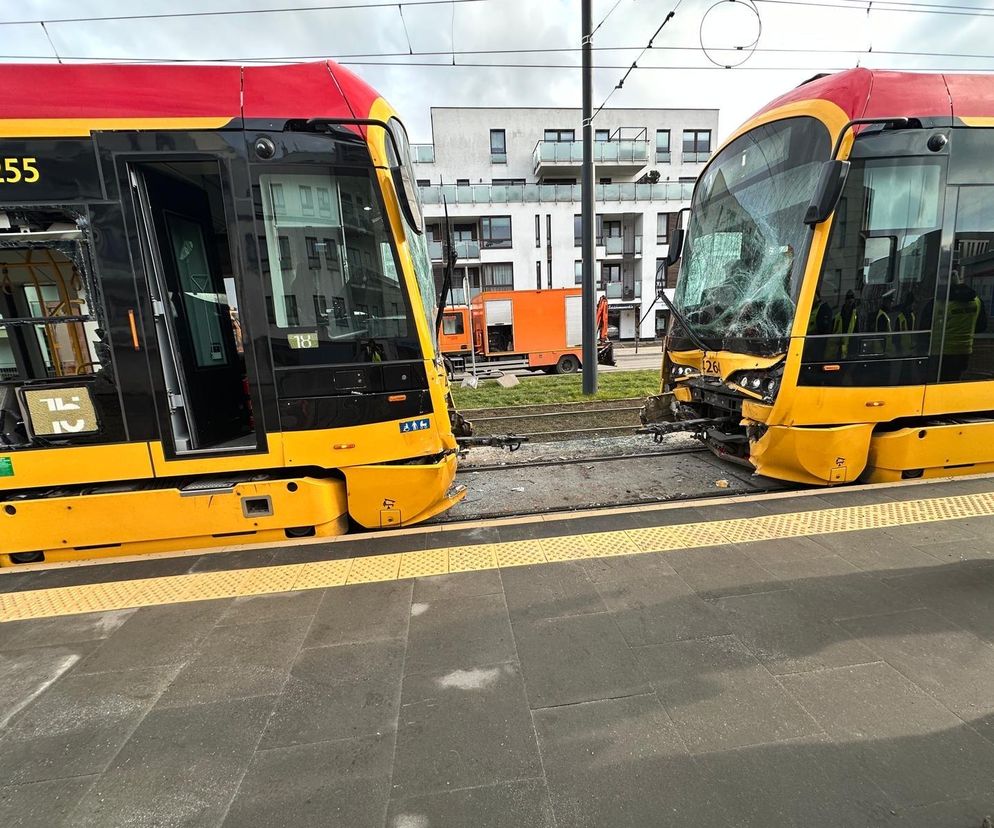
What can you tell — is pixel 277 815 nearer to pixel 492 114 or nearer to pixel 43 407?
pixel 43 407

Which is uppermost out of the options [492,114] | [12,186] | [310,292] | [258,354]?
[492,114]

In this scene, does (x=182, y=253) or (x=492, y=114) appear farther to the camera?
(x=492, y=114)

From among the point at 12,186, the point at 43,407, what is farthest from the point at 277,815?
the point at 12,186

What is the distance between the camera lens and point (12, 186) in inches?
122

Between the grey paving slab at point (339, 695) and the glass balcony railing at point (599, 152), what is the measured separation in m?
33.2

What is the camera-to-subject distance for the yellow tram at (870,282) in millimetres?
3990

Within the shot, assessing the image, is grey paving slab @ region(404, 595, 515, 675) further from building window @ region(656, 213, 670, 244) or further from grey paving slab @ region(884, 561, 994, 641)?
building window @ region(656, 213, 670, 244)

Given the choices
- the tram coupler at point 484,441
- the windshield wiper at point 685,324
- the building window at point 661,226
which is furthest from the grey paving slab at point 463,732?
the building window at point 661,226

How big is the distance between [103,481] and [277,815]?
9.66 ft

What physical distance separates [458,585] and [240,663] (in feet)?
4.14

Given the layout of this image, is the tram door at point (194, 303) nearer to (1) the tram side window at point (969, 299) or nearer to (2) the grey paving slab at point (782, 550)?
(2) the grey paving slab at point (782, 550)

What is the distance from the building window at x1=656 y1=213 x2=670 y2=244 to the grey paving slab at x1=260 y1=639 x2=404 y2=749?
33.5 meters

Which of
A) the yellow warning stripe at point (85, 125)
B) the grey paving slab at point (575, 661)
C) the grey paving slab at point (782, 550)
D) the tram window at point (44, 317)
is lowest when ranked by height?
the grey paving slab at point (782, 550)

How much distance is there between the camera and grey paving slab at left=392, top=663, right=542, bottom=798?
5.87ft
